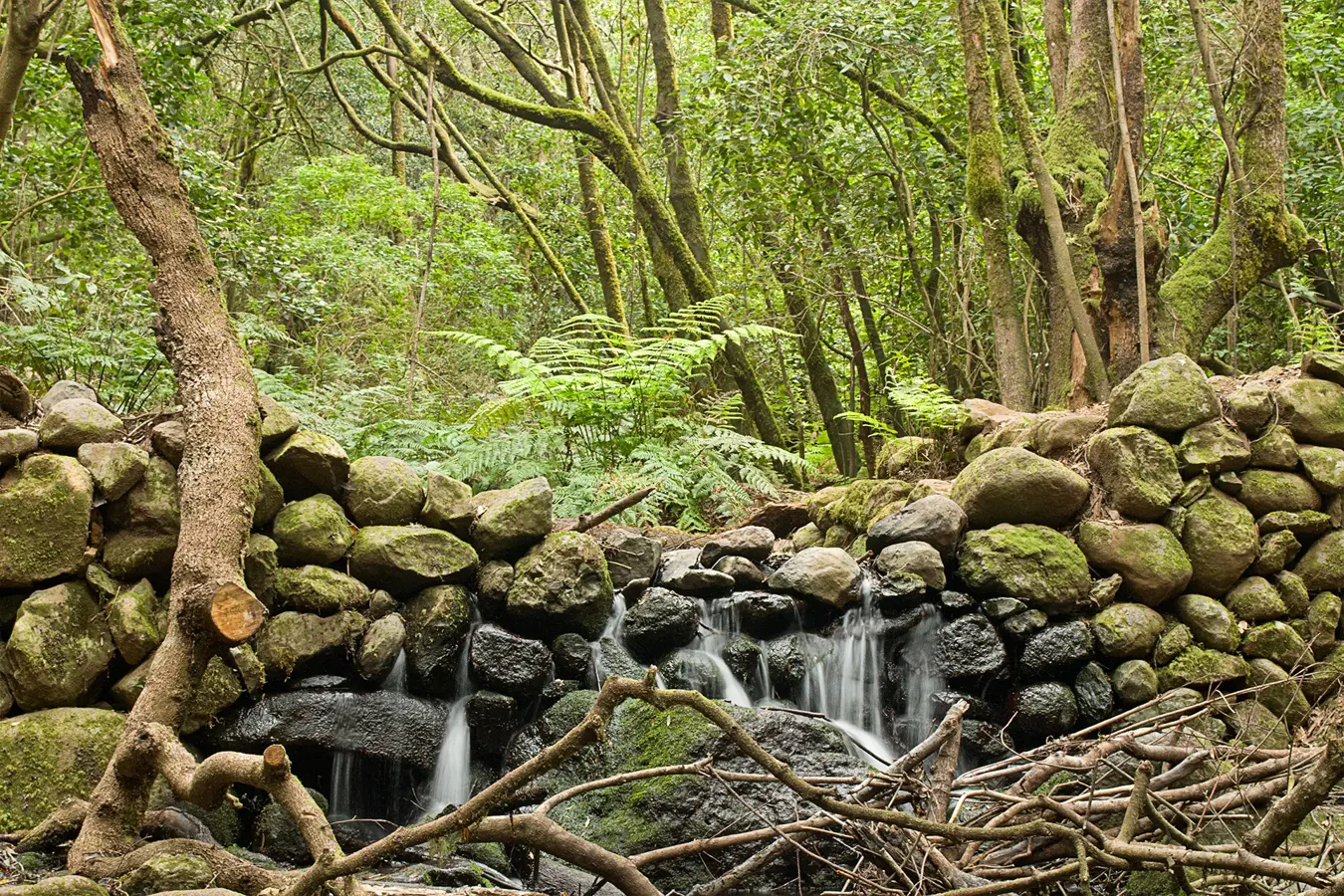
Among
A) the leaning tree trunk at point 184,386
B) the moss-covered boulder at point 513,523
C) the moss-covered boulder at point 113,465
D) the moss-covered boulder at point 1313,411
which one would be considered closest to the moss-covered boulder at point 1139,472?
the moss-covered boulder at point 1313,411

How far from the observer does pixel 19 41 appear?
5461mm

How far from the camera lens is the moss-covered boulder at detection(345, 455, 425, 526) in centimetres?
572

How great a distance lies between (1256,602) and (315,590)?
517 cm

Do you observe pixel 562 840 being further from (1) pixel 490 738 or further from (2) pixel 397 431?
(2) pixel 397 431

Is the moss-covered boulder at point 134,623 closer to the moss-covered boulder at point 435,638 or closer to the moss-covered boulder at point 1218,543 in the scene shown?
the moss-covered boulder at point 435,638

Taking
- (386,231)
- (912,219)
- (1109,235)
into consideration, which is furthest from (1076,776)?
(386,231)

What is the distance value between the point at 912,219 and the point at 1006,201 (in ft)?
5.11

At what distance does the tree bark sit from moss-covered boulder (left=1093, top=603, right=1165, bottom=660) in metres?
6.49

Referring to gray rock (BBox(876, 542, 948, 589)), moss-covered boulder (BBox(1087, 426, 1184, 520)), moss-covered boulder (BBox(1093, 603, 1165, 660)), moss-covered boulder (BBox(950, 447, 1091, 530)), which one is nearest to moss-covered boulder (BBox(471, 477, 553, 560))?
gray rock (BBox(876, 542, 948, 589))

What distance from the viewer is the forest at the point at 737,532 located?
3.70m

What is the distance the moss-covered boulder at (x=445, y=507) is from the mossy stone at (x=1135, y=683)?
3.68 metres

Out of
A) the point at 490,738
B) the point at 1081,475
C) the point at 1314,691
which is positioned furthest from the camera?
the point at 1081,475

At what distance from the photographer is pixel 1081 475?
649cm

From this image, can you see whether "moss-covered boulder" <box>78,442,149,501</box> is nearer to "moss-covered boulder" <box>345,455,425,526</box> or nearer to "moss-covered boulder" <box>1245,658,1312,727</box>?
"moss-covered boulder" <box>345,455,425,526</box>
